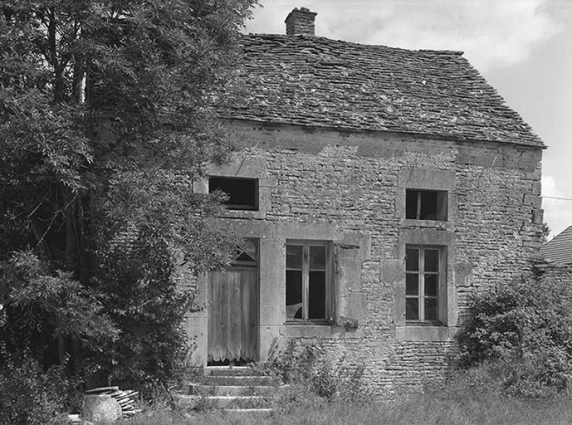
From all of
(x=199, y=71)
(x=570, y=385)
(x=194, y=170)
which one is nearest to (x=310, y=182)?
(x=194, y=170)

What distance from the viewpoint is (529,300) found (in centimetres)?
1513

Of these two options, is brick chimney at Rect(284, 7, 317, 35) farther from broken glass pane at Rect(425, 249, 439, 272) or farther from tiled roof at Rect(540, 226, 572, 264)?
tiled roof at Rect(540, 226, 572, 264)

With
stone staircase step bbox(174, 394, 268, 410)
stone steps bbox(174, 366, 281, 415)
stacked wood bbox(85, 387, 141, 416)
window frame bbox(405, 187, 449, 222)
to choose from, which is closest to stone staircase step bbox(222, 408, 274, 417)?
stone steps bbox(174, 366, 281, 415)

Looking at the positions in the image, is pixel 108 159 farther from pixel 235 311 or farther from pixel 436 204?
pixel 436 204

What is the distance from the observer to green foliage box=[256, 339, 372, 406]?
43.8 feet

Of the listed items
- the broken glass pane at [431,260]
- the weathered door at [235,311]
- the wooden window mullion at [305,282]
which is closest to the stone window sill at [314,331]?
the wooden window mullion at [305,282]

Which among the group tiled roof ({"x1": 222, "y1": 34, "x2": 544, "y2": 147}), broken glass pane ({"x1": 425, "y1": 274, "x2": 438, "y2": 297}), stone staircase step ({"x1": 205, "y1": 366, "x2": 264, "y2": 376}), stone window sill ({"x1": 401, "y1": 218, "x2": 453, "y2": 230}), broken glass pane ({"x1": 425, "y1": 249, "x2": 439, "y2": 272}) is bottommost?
stone staircase step ({"x1": 205, "y1": 366, "x2": 264, "y2": 376})

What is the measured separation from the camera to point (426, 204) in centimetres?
1573

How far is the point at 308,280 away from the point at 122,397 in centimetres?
428

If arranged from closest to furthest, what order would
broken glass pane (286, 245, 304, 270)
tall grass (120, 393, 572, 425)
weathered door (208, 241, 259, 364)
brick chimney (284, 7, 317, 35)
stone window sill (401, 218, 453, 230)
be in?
tall grass (120, 393, 572, 425)
weathered door (208, 241, 259, 364)
broken glass pane (286, 245, 304, 270)
stone window sill (401, 218, 453, 230)
brick chimney (284, 7, 317, 35)

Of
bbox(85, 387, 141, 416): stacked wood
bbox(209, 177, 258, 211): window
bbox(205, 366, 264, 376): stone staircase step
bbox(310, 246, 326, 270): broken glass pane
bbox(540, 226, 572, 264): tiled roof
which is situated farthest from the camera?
bbox(540, 226, 572, 264): tiled roof

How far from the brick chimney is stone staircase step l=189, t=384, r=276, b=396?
8.15m

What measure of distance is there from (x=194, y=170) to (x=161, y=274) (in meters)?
1.69

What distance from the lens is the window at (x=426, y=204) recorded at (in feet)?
51.0
